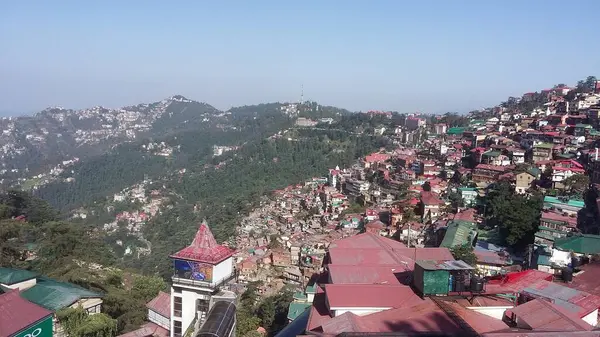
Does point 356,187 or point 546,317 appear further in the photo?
point 356,187

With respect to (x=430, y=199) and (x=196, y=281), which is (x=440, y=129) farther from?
(x=196, y=281)

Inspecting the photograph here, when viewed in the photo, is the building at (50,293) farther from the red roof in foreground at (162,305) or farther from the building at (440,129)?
the building at (440,129)

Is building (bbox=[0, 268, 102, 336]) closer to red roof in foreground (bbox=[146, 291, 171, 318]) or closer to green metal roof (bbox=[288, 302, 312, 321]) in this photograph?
red roof in foreground (bbox=[146, 291, 171, 318])

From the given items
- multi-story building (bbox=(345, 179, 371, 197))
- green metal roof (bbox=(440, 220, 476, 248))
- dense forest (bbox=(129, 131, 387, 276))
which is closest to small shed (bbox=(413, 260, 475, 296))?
green metal roof (bbox=(440, 220, 476, 248))

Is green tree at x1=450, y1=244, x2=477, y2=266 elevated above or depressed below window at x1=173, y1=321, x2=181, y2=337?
below

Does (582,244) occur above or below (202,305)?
below

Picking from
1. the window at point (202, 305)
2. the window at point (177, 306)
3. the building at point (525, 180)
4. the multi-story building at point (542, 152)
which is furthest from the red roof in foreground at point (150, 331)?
the multi-story building at point (542, 152)

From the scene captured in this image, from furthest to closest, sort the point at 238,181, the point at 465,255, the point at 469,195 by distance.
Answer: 1. the point at 238,181
2. the point at 469,195
3. the point at 465,255

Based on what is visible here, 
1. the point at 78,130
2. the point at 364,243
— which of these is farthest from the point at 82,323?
the point at 78,130
